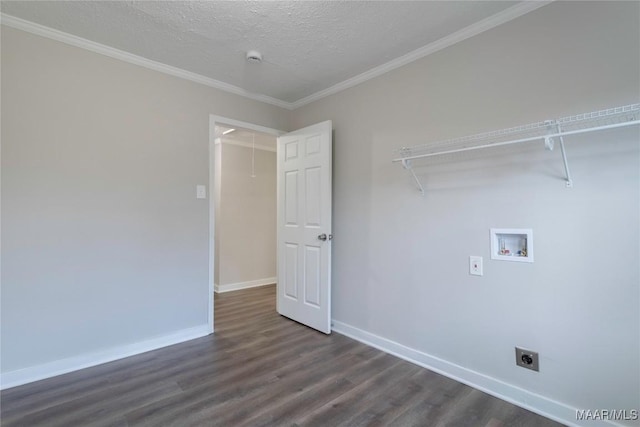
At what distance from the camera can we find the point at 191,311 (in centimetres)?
285

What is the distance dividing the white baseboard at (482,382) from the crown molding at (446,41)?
231 centimetres

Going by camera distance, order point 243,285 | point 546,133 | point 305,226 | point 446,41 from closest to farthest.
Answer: point 546,133 → point 446,41 → point 305,226 → point 243,285

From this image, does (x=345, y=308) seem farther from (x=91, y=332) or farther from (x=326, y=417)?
(x=91, y=332)

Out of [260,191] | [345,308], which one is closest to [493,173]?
[345,308]

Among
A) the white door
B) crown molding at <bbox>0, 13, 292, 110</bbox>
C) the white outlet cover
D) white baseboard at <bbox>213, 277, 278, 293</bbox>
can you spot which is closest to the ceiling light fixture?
crown molding at <bbox>0, 13, 292, 110</bbox>

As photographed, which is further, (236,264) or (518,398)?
(236,264)

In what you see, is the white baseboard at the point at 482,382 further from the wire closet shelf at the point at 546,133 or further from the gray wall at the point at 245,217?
the gray wall at the point at 245,217

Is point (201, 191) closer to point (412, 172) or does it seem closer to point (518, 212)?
point (412, 172)

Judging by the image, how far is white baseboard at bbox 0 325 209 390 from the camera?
2.04 metres

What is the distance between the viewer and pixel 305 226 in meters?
3.15

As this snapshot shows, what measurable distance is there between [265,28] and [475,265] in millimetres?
2176

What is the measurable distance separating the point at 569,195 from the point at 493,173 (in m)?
0.42

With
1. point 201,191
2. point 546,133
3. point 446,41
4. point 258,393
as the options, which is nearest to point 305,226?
point 201,191

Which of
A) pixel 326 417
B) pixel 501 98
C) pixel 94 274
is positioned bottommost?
pixel 326 417
